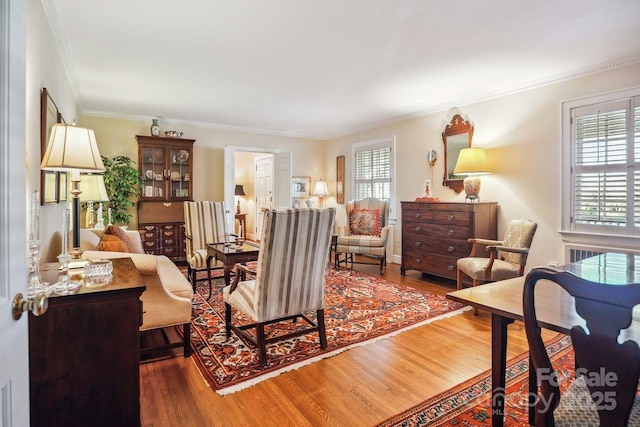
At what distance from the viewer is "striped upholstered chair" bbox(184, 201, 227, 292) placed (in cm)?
438

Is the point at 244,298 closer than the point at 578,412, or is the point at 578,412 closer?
the point at 578,412

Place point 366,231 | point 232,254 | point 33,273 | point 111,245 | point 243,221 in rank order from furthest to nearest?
point 243,221
point 366,231
point 232,254
point 111,245
point 33,273

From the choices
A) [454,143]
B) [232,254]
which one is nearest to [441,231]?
[454,143]

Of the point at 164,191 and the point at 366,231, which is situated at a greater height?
the point at 164,191

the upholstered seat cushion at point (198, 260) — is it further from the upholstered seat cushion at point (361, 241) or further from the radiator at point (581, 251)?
the radiator at point (581, 251)

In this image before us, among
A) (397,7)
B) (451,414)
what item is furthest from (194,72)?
(451,414)

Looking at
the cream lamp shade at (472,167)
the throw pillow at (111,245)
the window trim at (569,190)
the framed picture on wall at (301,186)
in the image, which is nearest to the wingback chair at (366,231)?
the cream lamp shade at (472,167)

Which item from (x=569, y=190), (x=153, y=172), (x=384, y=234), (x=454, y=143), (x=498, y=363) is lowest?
(x=498, y=363)

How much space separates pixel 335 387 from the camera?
6.89 ft

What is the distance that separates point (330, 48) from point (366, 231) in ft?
10.1

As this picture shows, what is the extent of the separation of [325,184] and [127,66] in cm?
448

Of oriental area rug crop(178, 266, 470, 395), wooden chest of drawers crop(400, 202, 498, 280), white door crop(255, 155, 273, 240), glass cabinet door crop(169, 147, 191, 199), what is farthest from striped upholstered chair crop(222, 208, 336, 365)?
white door crop(255, 155, 273, 240)

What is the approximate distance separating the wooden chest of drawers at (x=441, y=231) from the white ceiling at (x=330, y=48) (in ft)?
4.90

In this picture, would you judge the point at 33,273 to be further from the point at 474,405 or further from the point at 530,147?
the point at 530,147
